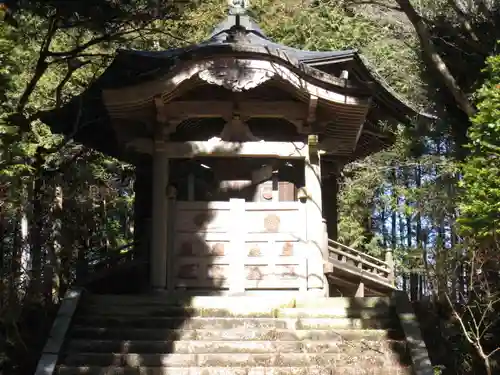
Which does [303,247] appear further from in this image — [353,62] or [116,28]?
[116,28]

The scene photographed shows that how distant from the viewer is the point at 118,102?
9656 mm

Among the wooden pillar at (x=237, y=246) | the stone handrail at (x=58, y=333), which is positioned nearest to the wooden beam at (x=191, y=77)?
the wooden pillar at (x=237, y=246)

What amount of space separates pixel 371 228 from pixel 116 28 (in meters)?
18.1

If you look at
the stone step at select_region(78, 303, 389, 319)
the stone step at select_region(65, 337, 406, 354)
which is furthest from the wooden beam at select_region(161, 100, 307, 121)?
the stone step at select_region(65, 337, 406, 354)

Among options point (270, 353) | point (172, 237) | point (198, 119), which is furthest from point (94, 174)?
point (270, 353)

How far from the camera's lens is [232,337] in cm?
781

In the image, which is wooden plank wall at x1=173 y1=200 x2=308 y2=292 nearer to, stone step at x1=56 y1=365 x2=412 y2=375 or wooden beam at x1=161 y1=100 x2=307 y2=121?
wooden beam at x1=161 y1=100 x2=307 y2=121

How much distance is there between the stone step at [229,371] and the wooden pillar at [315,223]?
277 centimetres

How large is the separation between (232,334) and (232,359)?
1.67ft

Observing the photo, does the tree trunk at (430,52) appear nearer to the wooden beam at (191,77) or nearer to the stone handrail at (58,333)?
the wooden beam at (191,77)

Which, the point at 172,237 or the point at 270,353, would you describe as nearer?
the point at 270,353

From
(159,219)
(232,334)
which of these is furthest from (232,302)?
(159,219)

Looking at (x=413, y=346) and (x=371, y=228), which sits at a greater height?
(x=371, y=228)

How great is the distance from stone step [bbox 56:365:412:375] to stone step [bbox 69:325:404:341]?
0.61 metres
